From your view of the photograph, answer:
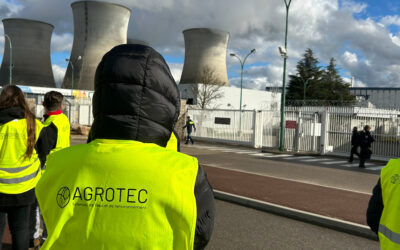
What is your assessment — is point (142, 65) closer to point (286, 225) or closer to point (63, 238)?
point (63, 238)

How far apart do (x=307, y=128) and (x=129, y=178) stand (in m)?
17.0

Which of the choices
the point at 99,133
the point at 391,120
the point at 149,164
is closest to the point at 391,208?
the point at 149,164

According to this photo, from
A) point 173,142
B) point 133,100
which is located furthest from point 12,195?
point 133,100

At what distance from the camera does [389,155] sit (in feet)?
49.9

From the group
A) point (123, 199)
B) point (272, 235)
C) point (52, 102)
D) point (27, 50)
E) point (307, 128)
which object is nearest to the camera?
point (123, 199)

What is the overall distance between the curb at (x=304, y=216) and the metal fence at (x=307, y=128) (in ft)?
35.8

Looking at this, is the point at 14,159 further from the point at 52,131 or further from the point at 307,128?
the point at 307,128

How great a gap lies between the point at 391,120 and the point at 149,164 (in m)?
16.1

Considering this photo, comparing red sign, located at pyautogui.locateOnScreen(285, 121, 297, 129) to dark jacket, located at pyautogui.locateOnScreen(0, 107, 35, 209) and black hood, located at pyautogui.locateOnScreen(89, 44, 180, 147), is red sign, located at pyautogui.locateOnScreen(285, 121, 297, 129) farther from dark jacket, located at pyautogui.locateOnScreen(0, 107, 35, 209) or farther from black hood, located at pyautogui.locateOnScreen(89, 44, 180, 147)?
black hood, located at pyautogui.locateOnScreen(89, 44, 180, 147)

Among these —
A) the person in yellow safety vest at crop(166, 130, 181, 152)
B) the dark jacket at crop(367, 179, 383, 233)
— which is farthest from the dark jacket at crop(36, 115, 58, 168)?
the dark jacket at crop(367, 179, 383, 233)

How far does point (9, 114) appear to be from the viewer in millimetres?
2938

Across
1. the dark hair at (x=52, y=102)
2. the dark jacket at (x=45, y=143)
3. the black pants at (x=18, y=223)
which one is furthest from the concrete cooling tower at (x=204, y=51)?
the black pants at (x=18, y=223)

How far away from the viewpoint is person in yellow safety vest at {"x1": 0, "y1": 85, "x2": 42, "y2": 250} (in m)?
2.93

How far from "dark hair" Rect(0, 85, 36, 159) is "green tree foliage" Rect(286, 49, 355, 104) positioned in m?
54.3
